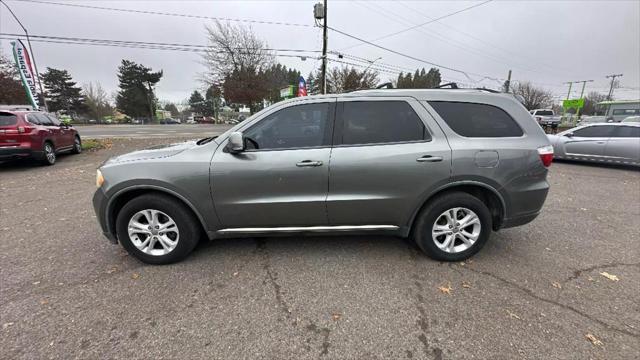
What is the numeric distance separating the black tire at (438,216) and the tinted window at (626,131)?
8.84m

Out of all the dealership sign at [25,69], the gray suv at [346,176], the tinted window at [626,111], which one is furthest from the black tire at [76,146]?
the tinted window at [626,111]

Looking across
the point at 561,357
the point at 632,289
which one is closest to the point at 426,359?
the point at 561,357

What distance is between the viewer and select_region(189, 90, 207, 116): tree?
83.9m

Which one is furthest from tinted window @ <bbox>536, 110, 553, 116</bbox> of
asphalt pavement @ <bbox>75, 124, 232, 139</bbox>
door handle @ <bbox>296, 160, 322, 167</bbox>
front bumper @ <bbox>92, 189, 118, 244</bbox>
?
front bumper @ <bbox>92, 189, 118, 244</bbox>

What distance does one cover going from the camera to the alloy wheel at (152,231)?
9.71 feet

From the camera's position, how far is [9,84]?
33344 mm

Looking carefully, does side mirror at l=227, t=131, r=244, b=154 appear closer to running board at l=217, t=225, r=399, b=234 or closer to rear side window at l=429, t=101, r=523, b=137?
running board at l=217, t=225, r=399, b=234

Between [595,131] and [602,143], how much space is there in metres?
0.46

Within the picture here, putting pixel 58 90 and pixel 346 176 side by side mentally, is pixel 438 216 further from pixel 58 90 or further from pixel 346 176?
pixel 58 90

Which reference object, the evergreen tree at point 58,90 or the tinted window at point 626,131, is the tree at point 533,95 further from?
the evergreen tree at point 58,90

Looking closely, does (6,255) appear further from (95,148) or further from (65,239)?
(95,148)

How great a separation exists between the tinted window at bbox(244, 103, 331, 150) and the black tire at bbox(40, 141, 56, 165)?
851 centimetres

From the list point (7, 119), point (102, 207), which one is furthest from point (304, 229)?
point (7, 119)

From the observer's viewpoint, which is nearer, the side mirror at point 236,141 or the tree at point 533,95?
the side mirror at point 236,141
